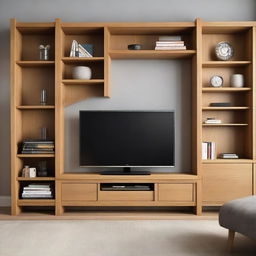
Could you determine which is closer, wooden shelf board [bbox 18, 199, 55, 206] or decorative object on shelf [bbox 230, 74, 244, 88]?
wooden shelf board [bbox 18, 199, 55, 206]

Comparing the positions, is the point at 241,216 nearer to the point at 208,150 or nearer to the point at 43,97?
the point at 208,150

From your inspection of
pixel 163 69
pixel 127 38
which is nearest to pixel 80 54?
pixel 127 38

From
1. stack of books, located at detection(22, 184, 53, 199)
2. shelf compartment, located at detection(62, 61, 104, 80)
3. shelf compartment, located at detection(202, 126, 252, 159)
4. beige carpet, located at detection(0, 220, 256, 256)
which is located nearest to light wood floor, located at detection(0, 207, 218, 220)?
beige carpet, located at detection(0, 220, 256, 256)

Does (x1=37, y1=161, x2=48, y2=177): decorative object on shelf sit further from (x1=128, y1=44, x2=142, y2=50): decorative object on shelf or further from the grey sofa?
the grey sofa

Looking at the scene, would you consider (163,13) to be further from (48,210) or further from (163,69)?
(48,210)

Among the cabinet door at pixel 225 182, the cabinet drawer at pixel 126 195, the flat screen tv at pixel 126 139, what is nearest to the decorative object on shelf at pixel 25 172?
the flat screen tv at pixel 126 139

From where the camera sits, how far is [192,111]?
15.9 ft

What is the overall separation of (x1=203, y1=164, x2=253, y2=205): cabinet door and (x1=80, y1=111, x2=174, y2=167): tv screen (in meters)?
0.49

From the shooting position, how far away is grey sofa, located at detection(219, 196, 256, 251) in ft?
9.80

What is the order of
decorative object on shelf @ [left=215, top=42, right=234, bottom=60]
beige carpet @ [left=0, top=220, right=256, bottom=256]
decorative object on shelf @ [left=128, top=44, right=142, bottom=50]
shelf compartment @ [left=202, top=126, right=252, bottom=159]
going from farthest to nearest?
1. shelf compartment @ [left=202, top=126, right=252, bottom=159]
2. decorative object on shelf @ [left=215, top=42, right=234, bottom=60]
3. decorative object on shelf @ [left=128, top=44, right=142, bottom=50]
4. beige carpet @ [left=0, top=220, right=256, bottom=256]

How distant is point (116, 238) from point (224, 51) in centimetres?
264

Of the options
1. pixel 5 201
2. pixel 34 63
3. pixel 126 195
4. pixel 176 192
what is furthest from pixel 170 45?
pixel 5 201

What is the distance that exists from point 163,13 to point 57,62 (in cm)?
151

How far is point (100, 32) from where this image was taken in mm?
4777
